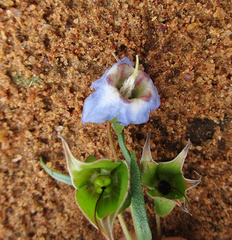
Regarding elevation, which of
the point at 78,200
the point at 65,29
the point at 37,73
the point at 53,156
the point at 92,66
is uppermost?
the point at 65,29

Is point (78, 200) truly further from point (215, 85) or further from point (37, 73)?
point (215, 85)

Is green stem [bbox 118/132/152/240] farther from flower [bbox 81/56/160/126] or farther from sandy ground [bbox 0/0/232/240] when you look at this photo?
sandy ground [bbox 0/0/232/240]

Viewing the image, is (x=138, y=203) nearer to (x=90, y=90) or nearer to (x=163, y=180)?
(x=163, y=180)

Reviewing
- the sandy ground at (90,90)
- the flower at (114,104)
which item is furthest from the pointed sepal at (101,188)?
the sandy ground at (90,90)

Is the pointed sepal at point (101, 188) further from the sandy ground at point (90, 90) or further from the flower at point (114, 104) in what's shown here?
the sandy ground at point (90, 90)

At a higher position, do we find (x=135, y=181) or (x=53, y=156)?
(x=135, y=181)

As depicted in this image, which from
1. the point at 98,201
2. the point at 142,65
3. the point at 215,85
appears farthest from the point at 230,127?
the point at 98,201

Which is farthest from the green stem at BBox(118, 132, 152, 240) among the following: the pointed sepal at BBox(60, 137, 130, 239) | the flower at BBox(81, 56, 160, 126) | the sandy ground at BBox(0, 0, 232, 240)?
the sandy ground at BBox(0, 0, 232, 240)
